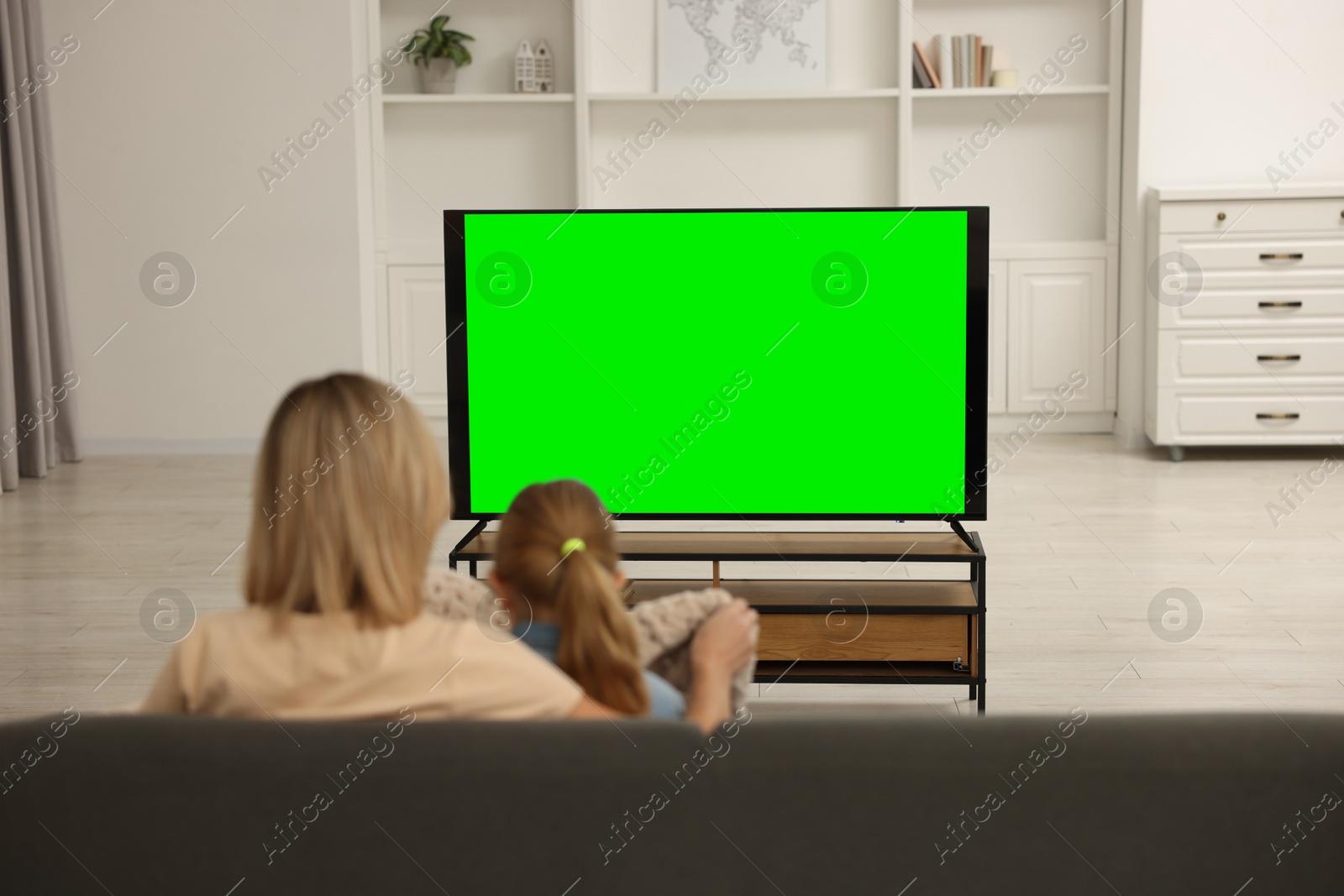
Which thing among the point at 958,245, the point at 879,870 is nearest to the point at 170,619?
the point at 958,245

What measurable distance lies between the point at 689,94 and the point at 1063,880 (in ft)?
16.1

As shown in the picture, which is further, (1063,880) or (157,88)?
(157,88)

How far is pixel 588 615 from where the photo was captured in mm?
1306

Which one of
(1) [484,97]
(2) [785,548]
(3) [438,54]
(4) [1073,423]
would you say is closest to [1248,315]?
(4) [1073,423]

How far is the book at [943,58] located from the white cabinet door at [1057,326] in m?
0.83

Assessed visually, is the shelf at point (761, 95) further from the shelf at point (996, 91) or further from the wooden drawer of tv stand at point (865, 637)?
the wooden drawer of tv stand at point (865, 637)

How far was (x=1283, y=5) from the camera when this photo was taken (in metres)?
5.01

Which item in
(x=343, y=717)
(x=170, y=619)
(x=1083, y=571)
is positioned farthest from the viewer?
(x=1083, y=571)

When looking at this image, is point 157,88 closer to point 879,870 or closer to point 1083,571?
point 1083,571

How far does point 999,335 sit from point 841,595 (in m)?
3.39

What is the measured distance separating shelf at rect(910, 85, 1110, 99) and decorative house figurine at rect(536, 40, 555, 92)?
152cm

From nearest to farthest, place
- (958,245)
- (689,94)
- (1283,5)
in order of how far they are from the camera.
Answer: (958,245), (1283,5), (689,94)

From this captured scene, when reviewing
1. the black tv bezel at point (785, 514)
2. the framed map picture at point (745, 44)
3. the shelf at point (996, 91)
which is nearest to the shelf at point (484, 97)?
the framed map picture at point (745, 44)

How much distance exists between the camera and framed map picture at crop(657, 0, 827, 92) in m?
5.43
